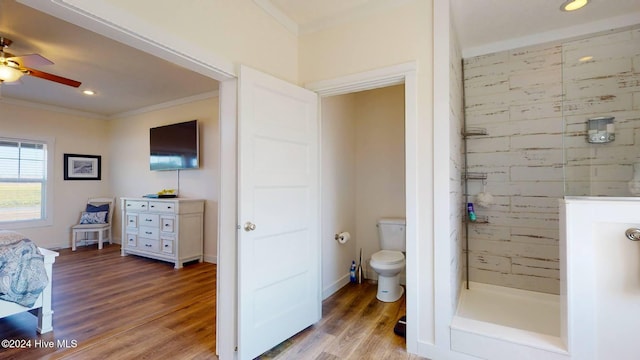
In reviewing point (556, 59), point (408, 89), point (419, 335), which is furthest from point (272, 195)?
point (556, 59)

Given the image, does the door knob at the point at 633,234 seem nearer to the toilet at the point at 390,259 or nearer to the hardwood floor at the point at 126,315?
the toilet at the point at 390,259

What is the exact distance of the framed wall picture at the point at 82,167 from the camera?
5.34 metres

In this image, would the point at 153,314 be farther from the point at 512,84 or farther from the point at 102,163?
the point at 102,163

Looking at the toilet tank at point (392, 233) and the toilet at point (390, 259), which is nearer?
the toilet at point (390, 259)

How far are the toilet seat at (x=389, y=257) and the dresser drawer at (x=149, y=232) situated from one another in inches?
129

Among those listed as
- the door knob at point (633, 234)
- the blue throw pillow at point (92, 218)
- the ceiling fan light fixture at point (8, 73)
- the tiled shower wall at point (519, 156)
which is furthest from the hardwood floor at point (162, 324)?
the ceiling fan light fixture at point (8, 73)

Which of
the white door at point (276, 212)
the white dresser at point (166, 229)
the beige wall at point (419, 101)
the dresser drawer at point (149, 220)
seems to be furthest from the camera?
the dresser drawer at point (149, 220)

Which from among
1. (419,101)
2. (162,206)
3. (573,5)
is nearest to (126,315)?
(162,206)

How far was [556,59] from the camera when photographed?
260 cm

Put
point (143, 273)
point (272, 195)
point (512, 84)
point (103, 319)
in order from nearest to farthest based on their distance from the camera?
point (272, 195)
point (103, 319)
point (512, 84)
point (143, 273)

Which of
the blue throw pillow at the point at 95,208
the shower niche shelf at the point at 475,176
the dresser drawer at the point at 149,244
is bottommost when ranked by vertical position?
the dresser drawer at the point at 149,244

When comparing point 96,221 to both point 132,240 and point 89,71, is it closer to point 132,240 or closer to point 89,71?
point 132,240

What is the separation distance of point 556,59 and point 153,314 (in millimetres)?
4243

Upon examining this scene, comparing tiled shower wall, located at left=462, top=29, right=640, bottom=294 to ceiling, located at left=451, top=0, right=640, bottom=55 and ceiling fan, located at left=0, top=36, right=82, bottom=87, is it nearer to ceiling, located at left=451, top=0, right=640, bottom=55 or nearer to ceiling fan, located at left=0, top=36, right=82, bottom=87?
ceiling, located at left=451, top=0, right=640, bottom=55
